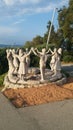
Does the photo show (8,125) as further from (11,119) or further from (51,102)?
(51,102)

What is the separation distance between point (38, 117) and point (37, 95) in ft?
9.91

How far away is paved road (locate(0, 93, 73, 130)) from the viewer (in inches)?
373

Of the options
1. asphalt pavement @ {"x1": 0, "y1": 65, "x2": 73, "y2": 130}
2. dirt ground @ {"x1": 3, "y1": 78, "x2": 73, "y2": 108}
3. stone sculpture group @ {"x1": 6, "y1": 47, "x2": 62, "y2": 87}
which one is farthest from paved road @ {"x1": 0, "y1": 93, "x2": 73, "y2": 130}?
stone sculpture group @ {"x1": 6, "y1": 47, "x2": 62, "y2": 87}

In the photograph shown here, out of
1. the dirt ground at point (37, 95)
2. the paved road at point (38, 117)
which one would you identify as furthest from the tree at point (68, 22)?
the paved road at point (38, 117)

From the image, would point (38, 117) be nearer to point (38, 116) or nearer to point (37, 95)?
point (38, 116)

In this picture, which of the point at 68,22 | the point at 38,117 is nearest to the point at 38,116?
the point at 38,117

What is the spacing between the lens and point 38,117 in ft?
34.2

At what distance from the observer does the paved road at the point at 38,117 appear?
9.48 meters

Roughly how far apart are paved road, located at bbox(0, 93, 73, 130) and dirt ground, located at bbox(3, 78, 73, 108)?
23.9 inches

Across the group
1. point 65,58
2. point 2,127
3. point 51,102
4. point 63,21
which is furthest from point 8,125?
point 63,21

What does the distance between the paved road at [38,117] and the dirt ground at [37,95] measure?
61 cm

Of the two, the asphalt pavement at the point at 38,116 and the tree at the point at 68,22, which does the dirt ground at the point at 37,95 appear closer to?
the asphalt pavement at the point at 38,116

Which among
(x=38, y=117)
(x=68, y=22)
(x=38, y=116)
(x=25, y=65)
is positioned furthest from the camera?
(x=68, y=22)

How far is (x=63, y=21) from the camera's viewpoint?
34.3 metres
